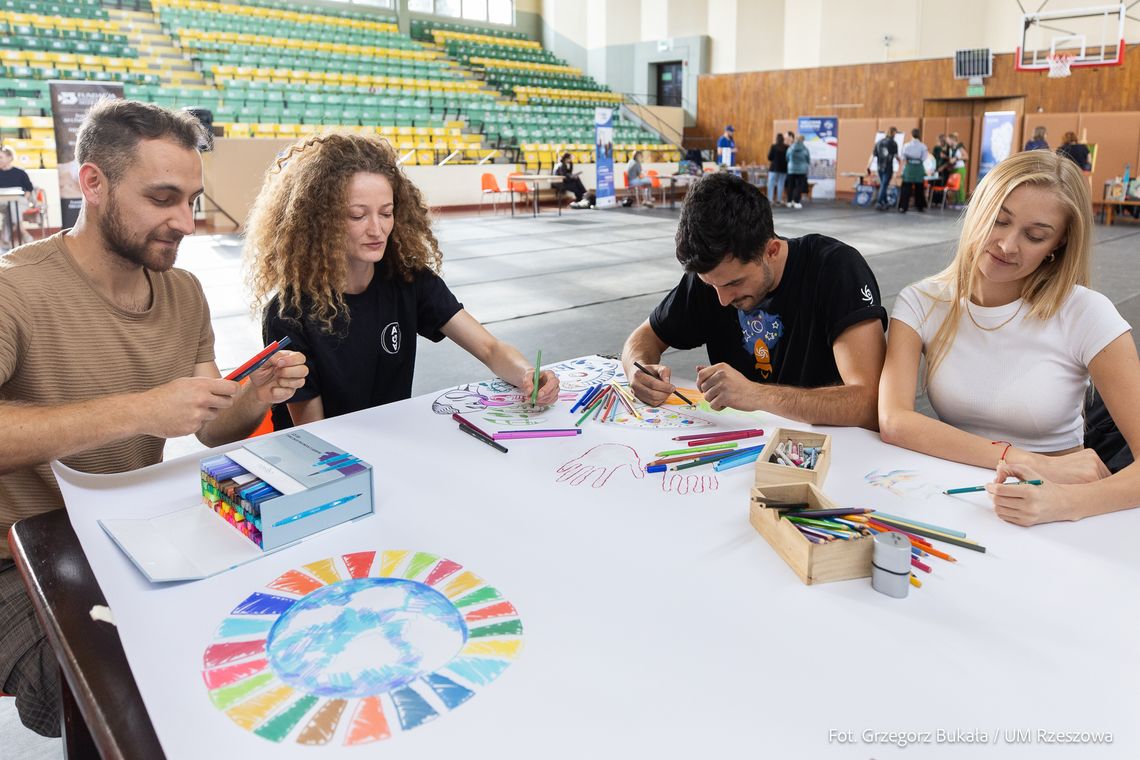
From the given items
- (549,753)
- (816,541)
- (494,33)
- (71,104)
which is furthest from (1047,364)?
(494,33)

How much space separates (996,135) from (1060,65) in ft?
5.70

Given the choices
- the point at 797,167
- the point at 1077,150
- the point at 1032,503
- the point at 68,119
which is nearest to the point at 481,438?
the point at 1032,503

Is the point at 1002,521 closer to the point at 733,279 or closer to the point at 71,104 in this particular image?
the point at 733,279

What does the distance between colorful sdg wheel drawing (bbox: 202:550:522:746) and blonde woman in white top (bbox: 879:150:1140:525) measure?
38.2 inches

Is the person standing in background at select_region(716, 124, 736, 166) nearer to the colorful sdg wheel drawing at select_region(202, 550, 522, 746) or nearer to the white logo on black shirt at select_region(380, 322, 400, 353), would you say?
the white logo on black shirt at select_region(380, 322, 400, 353)

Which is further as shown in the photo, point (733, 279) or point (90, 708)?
point (733, 279)

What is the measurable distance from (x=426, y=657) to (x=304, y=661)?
13 cm

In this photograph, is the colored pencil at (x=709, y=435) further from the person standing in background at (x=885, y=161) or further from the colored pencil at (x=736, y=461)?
the person standing in background at (x=885, y=161)

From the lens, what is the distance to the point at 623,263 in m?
7.86

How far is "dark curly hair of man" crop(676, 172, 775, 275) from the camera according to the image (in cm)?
175

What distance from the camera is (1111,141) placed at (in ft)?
43.1

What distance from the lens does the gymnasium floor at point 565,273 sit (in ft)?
15.2

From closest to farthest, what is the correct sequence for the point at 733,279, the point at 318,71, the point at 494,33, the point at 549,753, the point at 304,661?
1. the point at 549,753
2. the point at 304,661
3. the point at 733,279
4. the point at 318,71
5. the point at 494,33

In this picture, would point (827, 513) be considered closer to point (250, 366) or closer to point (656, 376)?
point (656, 376)
